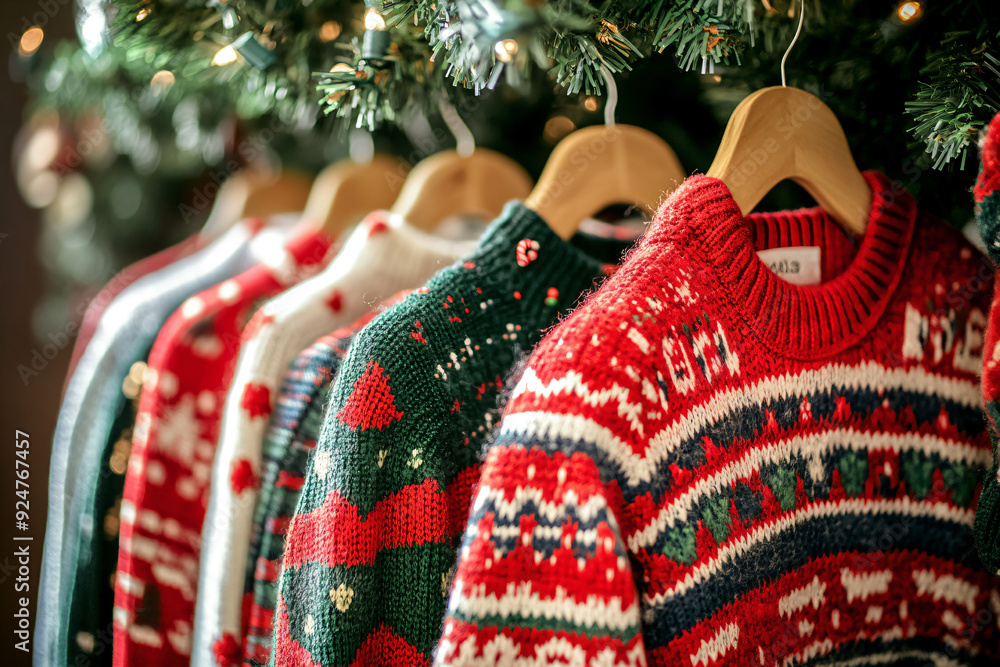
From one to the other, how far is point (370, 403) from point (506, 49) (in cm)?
26

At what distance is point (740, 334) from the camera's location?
44 centimetres

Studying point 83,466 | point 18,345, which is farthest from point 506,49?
point 18,345

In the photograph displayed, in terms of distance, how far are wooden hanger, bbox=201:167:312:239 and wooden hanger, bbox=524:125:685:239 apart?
2.38ft

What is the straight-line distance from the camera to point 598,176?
1.88ft

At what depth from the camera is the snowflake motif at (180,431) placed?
0.60m

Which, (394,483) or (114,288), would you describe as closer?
(394,483)

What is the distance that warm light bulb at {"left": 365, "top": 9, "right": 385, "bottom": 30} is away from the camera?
52cm

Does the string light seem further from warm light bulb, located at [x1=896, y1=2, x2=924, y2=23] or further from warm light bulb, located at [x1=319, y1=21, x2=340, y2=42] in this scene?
warm light bulb, located at [x1=896, y1=2, x2=924, y2=23]

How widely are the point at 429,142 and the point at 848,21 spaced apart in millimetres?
645

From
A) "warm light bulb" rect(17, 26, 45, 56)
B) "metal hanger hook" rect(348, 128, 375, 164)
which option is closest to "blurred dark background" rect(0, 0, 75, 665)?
"warm light bulb" rect(17, 26, 45, 56)

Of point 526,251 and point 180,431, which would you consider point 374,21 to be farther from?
point 180,431

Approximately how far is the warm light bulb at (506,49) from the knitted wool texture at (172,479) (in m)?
0.42

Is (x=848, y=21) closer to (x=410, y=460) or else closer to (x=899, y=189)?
(x=899, y=189)

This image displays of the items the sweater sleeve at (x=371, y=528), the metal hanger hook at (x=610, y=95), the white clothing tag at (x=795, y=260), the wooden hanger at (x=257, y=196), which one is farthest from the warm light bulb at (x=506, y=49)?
the wooden hanger at (x=257, y=196)
